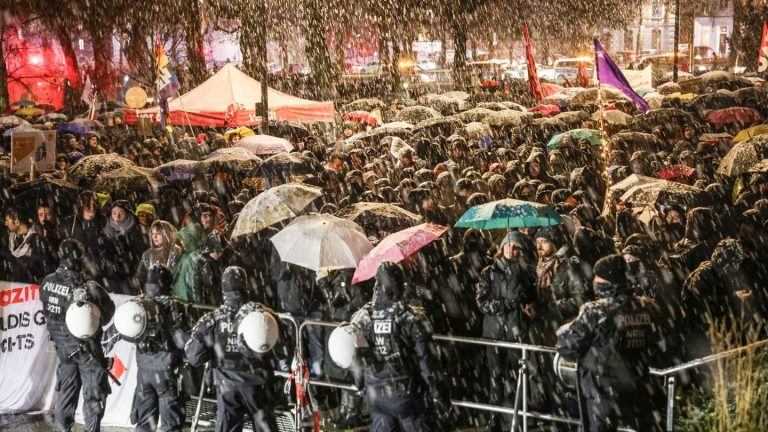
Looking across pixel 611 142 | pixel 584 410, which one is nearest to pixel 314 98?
pixel 611 142

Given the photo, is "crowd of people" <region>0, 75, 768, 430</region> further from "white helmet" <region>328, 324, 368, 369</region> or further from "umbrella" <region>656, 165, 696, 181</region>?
"white helmet" <region>328, 324, 368, 369</region>

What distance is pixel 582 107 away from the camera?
26.1 metres

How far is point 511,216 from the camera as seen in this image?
9211mm

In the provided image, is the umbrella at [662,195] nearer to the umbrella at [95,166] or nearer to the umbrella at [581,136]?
the umbrella at [581,136]

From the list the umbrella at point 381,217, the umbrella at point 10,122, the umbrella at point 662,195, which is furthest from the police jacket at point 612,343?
the umbrella at point 10,122

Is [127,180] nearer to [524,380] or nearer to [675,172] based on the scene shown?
[675,172]

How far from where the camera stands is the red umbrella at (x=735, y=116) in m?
19.0

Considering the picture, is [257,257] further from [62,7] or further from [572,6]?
[572,6]

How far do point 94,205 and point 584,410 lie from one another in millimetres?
7526

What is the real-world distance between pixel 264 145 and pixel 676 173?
24.7 ft

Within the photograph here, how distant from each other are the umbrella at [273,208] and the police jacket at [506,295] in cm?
290

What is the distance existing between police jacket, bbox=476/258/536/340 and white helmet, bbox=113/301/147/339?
280cm

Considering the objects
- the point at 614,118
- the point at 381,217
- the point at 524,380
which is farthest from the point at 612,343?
the point at 614,118

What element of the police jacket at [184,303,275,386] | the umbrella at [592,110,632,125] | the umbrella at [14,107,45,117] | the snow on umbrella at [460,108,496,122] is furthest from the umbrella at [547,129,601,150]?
the umbrella at [14,107,45,117]
